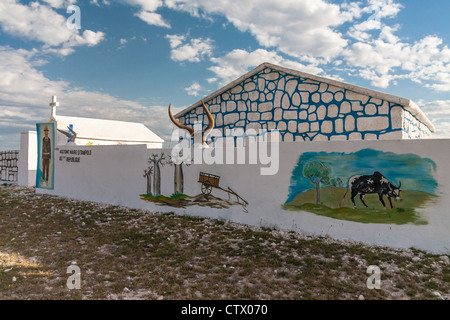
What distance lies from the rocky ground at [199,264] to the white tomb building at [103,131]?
10.5 meters

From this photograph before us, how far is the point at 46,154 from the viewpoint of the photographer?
13945 millimetres

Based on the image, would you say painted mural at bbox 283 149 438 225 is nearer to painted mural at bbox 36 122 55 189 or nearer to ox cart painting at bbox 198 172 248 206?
ox cart painting at bbox 198 172 248 206

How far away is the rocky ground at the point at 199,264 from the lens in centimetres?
432

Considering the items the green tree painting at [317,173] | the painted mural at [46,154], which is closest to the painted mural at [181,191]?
the green tree painting at [317,173]

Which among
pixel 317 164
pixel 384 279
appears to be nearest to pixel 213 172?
pixel 317 164

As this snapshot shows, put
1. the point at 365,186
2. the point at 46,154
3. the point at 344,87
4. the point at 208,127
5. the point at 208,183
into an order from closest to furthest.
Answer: the point at 365,186, the point at 344,87, the point at 208,183, the point at 208,127, the point at 46,154

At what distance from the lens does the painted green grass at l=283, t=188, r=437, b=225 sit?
232 inches

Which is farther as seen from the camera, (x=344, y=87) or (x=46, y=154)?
(x=46, y=154)

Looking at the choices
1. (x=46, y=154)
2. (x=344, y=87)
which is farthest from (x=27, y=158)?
(x=344, y=87)

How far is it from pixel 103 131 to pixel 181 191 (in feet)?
44.9

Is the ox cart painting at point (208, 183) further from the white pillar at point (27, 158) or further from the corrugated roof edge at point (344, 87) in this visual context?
the white pillar at point (27, 158)

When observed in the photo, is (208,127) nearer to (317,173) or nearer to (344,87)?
(344,87)

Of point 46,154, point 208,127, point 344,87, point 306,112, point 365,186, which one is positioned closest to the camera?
point 365,186

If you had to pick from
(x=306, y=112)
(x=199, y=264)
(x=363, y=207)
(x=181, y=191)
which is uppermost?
(x=306, y=112)
